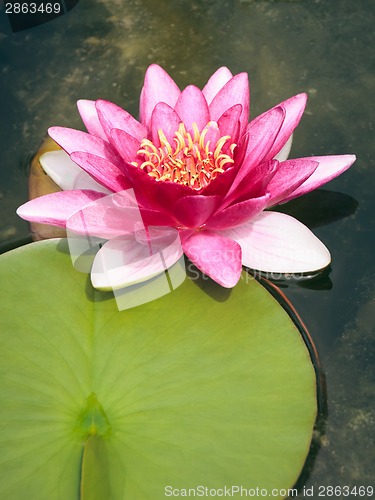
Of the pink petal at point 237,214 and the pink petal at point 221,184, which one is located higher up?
the pink petal at point 221,184

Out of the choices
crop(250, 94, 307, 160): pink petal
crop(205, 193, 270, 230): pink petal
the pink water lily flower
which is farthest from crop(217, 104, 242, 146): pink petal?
crop(205, 193, 270, 230): pink petal

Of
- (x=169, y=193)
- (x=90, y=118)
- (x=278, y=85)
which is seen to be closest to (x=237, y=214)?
(x=169, y=193)

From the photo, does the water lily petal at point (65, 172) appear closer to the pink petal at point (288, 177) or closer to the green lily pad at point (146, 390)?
the green lily pad at point (146, 390)

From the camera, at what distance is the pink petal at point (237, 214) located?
4.33 ft

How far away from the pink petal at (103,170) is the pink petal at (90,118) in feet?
0.79

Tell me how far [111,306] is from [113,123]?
1.87 ft

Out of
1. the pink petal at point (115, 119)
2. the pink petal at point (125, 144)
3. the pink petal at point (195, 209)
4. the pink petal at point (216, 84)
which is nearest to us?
the pink petal at point (195, 209)

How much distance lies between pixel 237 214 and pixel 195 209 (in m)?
0.13

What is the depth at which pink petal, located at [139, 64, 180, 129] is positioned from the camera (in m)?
1.63

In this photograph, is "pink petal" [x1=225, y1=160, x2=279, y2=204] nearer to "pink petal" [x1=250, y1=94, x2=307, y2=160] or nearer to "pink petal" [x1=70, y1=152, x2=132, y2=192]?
"pink petal" [x1=250, y1=94, x2=307, y2=160]

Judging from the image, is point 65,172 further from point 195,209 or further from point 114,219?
point 195,209

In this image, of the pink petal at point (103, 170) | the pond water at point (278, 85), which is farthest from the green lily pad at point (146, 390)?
the pink petal at point (103, 170)

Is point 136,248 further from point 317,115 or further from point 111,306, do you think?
point 317,115

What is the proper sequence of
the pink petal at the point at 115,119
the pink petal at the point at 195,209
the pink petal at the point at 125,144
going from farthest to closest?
the pink petal at the point at 115,119, the pink petal at the point at 125,144, the pink petal at the point at 195,209
